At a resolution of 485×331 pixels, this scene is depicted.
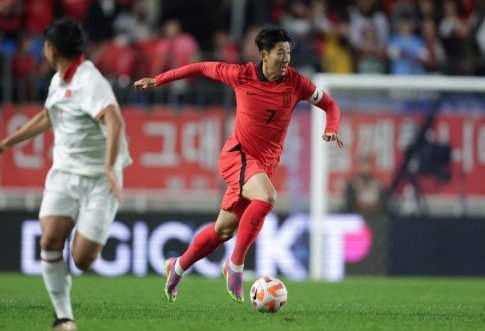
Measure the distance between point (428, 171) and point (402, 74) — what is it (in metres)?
1.96

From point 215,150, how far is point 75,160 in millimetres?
7793

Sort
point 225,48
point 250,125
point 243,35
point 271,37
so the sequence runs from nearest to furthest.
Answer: point 271,37 → point 250,125 → point 225,48 → point 243,35

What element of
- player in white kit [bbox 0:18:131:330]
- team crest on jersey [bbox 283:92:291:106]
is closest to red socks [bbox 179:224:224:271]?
team crest on jersey [bbox 283:92:291:106]

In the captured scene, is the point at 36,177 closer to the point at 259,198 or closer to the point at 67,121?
the point at 259,198

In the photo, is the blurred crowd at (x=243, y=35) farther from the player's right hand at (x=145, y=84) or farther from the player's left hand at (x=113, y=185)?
the player's left hand at (x=113, y=185)

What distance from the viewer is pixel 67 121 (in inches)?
252

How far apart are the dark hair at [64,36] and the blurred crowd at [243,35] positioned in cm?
819

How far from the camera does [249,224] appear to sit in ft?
25.7

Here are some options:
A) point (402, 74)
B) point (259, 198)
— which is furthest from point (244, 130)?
point (402, 74)

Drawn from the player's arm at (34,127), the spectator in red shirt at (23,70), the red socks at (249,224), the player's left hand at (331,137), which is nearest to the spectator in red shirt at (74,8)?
the spectator in red shirt at (23,70)

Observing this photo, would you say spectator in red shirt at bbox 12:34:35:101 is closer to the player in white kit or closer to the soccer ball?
the soccer ball

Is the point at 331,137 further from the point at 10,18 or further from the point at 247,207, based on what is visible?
the point at 10,18

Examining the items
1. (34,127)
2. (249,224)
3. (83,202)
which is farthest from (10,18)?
(83,202)

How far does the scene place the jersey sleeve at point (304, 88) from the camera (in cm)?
821
